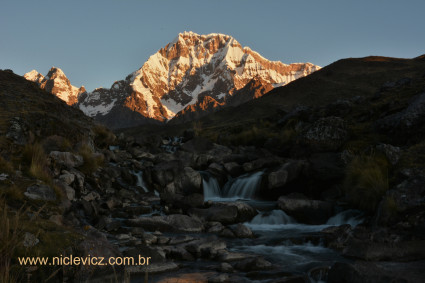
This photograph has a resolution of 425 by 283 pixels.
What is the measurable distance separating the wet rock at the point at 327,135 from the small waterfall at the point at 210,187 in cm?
632

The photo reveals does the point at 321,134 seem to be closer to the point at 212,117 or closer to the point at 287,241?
the point at 287,241

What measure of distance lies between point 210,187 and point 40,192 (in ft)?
40.3

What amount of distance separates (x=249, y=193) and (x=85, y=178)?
8.72 meters

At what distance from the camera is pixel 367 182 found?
11.0 metres

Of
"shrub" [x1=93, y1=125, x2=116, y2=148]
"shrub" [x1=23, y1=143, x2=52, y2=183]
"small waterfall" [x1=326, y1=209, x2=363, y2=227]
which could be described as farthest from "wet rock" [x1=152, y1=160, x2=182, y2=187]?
"small waterfall" [x1=326, y1=209, x2=363, y2=227]

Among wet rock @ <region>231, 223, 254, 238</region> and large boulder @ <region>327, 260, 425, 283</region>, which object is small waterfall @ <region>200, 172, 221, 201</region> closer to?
wet rock @ <region>231, 223, 254, 238</region>

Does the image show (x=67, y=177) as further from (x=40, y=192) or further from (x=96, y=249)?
(x=96, y=249)

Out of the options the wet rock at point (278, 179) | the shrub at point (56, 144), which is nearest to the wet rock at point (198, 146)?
the wet rock at point (278, 179)

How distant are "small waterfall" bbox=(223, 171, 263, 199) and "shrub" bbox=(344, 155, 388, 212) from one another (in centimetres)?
635

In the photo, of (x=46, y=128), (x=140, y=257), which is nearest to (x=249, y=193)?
(x=46, y=128)

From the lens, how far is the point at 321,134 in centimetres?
1964

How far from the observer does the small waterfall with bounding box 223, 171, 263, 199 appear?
1817 cm

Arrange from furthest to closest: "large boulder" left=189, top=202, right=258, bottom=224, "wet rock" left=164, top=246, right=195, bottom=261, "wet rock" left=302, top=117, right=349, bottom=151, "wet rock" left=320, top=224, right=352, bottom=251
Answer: "wet rock" left=302, top=117, right=349, bottom=151 → "large boulder" left=189, top=202, right=258, bottom=224 → "wet rock" left=320, top=224, right=352, bottom=251 → "wet rock" left=164, top=246, right=195, bottom=261

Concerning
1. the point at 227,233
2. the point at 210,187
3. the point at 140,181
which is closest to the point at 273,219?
the point at 227,233
